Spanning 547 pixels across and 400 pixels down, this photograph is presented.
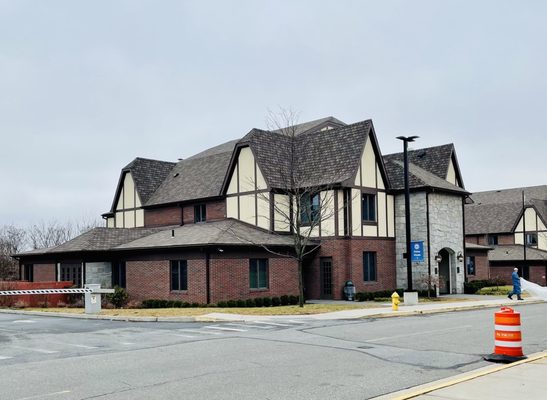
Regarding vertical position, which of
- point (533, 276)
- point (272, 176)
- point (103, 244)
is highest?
point (272, 176)

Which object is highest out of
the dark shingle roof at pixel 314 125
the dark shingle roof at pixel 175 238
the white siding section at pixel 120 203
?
the dark shingle roof at pixel 314 125

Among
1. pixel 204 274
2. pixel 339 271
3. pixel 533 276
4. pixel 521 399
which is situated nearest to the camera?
pixel 521 399

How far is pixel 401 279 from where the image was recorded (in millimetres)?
38062

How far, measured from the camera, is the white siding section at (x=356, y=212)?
115 ft

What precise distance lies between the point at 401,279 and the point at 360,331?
65.8 ft

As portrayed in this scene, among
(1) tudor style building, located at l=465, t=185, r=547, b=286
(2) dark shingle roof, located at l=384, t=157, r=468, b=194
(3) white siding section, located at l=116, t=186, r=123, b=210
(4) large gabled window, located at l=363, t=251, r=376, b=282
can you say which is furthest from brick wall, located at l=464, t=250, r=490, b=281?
(3) white siding section, located at l=116, t=186, r=123, b=210

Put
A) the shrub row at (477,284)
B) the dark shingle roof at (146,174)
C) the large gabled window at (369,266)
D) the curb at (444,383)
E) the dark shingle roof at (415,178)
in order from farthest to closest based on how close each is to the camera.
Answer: the dark shingle roof at (146,174)
the shrub row at (477,284)
the dark shingle roof at (415,178)
the large gabled window at (369,266)
the curb at (444,383)

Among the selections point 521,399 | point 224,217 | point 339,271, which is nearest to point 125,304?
point 224,217

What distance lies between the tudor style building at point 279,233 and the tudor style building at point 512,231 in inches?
709

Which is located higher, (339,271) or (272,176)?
(272,176)

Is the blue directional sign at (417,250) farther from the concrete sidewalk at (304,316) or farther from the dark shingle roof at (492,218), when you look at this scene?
the dark shingle roof at (492,218)

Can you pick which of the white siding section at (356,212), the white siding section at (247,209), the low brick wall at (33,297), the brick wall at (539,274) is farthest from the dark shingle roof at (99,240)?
the brick wall at (539,274)

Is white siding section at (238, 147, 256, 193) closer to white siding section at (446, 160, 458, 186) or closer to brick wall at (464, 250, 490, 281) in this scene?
white siding section at (446, 160, 458, 186)

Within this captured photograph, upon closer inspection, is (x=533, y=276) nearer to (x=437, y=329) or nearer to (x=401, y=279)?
(x=401, y=279)
